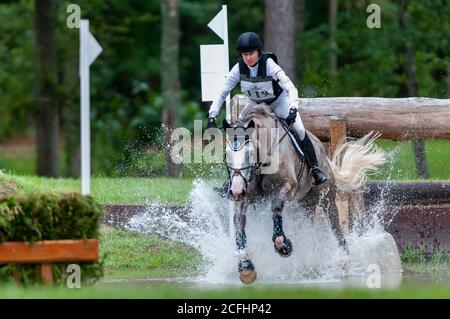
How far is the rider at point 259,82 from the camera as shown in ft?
36.0

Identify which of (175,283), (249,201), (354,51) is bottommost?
(175,283)

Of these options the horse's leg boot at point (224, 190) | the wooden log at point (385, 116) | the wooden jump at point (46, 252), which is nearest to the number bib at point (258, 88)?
the horse's leg boot at point (224, 190)

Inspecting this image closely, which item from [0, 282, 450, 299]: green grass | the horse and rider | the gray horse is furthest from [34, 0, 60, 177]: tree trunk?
[0, 282, 450, 299]: green grass

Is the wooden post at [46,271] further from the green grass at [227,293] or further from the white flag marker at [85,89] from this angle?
the white flag marker at [85,89]

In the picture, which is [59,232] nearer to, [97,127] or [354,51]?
[354,51]

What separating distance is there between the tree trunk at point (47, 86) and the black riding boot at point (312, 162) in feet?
49.8

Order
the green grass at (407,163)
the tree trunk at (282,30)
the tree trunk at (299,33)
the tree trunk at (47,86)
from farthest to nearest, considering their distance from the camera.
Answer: the tree trunk at (47,86) < the tree trunk at (299,33) < the tree trunk at (282,30) < the green grass at (407,163)

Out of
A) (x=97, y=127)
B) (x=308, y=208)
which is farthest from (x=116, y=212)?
(x=97, y=127)

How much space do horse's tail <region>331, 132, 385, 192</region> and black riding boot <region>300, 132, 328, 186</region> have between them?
98 cm

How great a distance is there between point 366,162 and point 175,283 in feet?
9.77

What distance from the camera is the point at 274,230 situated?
10930 millimetres
